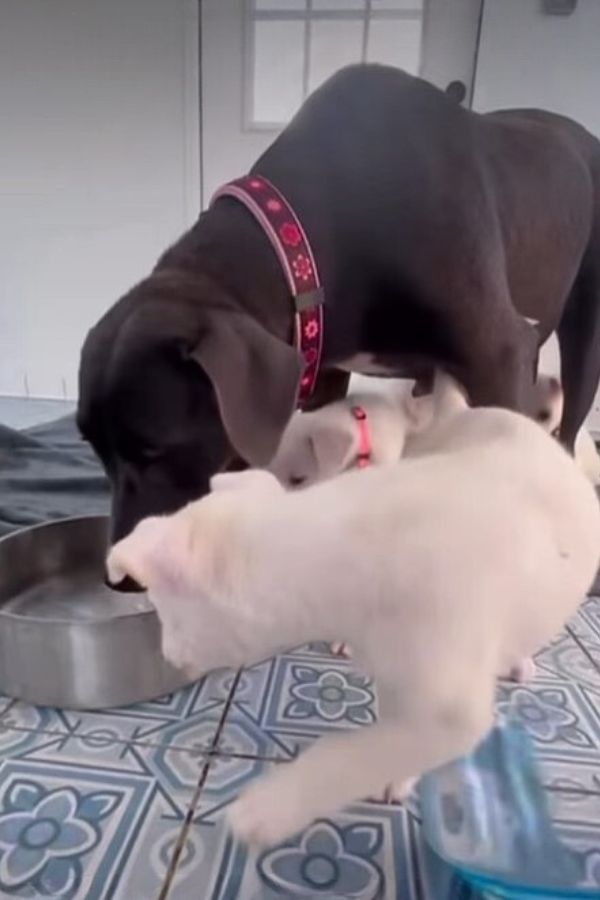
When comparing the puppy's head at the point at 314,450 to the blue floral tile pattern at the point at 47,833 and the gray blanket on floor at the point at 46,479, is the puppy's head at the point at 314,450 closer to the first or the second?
the blue floral tile pattern at the point at 47,833

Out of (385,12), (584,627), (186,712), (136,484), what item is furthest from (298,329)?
(385,12)

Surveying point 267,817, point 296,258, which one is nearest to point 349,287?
point 296,258

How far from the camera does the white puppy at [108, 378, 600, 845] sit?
1.82 feet

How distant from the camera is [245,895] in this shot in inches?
27.8

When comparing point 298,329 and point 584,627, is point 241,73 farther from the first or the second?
point 584,627

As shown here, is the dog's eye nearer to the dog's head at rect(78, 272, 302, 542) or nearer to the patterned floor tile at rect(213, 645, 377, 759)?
the dog's head at rect(78, 272, 302, 542)

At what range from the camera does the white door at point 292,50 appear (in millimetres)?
2732

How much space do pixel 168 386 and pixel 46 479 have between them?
2.77 ft

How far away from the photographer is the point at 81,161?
3080mm

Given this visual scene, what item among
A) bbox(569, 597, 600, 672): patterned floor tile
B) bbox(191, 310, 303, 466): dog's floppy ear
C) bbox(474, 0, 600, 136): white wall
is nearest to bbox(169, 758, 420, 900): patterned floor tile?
bbox(191, 310, 303, 466): dog's floppy ear

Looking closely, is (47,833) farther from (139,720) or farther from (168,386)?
(168,386)

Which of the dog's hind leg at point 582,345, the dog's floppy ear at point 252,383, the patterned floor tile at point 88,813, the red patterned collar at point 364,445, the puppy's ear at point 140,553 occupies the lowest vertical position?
the patterned floor tile at point 88,813

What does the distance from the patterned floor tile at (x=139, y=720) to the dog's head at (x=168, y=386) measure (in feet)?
0.64

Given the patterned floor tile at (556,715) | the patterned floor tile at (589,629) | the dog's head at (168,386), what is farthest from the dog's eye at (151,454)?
the patterned floor tile at (589,629)
